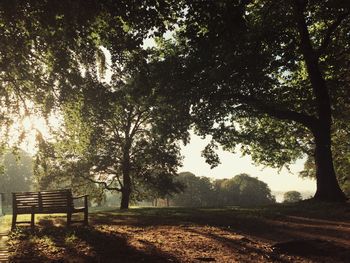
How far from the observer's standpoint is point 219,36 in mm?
12477

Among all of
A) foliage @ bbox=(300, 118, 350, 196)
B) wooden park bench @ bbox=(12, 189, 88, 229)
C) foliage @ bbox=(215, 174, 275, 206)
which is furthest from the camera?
foliage @ bbox=(215, 174, 275, 206)

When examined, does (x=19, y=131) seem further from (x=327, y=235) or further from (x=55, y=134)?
(x=327, y=235)

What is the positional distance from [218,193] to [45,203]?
8589cm

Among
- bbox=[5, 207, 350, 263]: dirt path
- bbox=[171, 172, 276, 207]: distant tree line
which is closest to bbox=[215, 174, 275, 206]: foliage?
bbox=[171, 172, 276, 207]: distant tree line

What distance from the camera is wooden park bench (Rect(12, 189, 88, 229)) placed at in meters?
12.0

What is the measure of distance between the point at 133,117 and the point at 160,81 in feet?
44.4

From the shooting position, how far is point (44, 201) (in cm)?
1242

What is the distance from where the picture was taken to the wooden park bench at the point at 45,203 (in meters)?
12.0

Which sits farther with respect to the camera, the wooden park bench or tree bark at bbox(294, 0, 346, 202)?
tree bark at bbox(294, 0, 346, 202)

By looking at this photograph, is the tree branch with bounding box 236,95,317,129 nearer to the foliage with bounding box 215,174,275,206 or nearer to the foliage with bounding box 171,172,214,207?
the foliage with bounding box 171,172,214,207

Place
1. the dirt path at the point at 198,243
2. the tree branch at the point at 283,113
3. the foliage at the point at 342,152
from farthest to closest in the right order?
1. the foliage at the point at 342,152
2. the tree branch at the point at 283,113
3. the dirt path at the point at 198,243

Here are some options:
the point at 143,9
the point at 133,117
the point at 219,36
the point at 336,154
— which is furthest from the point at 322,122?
the point at 336,154

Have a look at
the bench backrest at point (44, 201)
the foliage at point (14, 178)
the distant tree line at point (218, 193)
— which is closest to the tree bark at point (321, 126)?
the bench backrest at point (44, 201)

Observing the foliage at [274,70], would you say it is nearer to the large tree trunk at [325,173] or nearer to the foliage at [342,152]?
the large tree trunk at [325,173]
